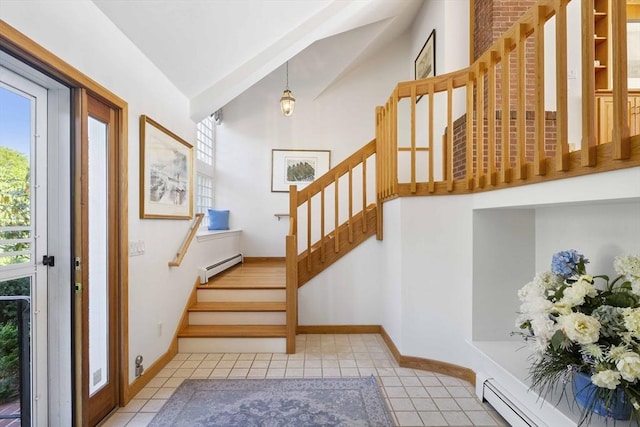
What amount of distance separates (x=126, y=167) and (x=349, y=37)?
4.02m

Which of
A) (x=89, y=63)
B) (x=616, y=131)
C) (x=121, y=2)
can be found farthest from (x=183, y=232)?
(x=616, y=131)

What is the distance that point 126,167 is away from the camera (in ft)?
7.73

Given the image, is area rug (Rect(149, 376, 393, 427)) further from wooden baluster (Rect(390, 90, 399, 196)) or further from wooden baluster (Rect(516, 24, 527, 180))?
wooden baluster (Rect(516, 24, 527, 180))

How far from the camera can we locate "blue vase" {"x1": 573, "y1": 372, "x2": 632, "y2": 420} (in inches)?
56.0

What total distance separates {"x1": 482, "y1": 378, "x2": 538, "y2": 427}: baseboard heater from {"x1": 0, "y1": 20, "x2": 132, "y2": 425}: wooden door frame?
252 cm

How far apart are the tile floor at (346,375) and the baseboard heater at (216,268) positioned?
0.93 m

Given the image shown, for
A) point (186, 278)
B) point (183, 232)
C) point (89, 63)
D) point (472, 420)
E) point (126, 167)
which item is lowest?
point (472, 420)

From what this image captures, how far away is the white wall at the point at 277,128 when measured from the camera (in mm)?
5762

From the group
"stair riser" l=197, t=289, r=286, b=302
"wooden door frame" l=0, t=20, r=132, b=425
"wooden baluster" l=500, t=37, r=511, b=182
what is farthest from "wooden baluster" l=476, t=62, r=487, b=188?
"wooden door frame" l=0, t=20, r=132, b=425

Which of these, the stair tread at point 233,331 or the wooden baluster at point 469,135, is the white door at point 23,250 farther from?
the wooden baluster at point 469,135

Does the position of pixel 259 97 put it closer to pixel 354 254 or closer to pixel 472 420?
pixel 354 254

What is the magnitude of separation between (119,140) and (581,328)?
2.87 meters

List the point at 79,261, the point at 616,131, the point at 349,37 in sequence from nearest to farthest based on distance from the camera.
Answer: the point at 616,131, the point at 79,261, the point at 349,37

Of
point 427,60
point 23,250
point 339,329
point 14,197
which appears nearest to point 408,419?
point 339,329
